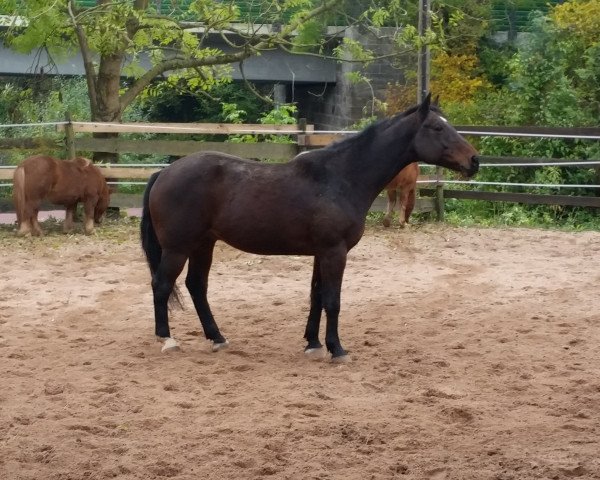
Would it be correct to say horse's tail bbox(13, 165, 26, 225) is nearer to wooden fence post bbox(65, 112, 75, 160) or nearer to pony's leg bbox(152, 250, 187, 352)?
wooden fence post bbox(65, 112, 75, 160)

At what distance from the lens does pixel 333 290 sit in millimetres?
6660

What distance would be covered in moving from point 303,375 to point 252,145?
7819 mm

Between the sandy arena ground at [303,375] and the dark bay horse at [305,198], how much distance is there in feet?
2.03

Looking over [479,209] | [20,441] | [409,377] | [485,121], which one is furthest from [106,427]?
[485,121]

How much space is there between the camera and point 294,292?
907cm

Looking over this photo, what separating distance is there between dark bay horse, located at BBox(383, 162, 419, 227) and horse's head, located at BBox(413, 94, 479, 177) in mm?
5827

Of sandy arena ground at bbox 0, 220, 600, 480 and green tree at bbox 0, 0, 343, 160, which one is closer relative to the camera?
sandy arena ground at bbox 0, 220, 600, 480

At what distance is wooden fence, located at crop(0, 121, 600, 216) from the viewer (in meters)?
13.4

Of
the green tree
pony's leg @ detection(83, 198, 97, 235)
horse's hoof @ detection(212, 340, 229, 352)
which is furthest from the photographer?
pony's leg @ detection(83, 198, 97, 235)

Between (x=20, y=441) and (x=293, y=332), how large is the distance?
9.92 ft

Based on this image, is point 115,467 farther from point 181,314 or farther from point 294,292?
point 294,292

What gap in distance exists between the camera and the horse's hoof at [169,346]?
6.90 m

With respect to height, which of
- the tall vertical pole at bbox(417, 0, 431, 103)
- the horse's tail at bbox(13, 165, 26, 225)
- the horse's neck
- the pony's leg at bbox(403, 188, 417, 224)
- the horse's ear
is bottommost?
the pony's leg at bbox(403, 188, 417, 224)

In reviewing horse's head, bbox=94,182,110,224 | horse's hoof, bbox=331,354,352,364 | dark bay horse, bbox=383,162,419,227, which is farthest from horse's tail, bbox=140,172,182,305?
dark bay horse, bbox=383,162,419,227
